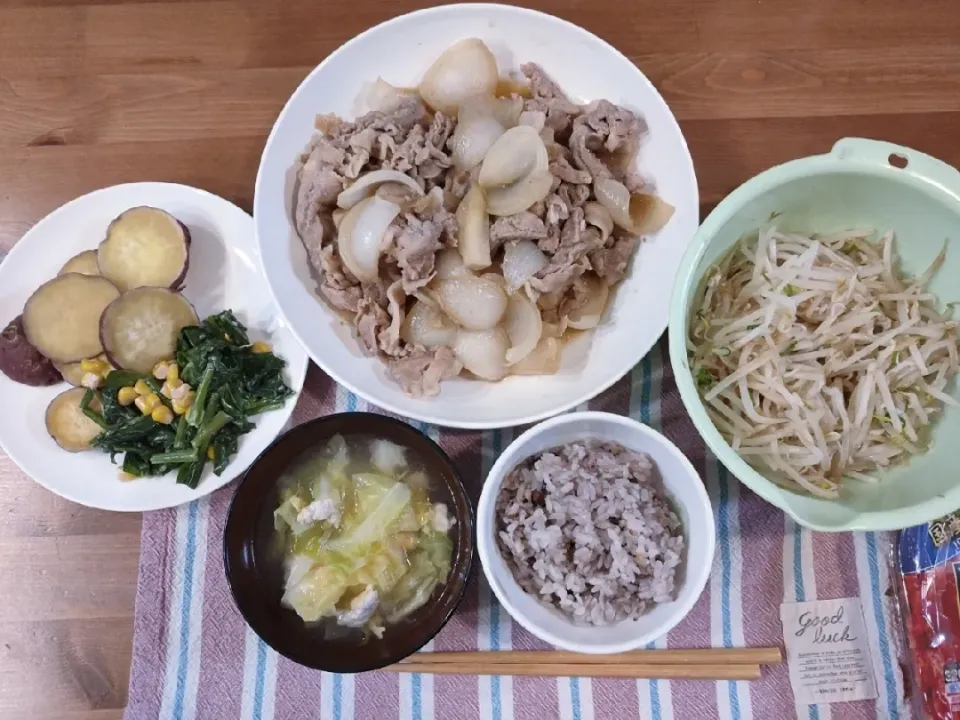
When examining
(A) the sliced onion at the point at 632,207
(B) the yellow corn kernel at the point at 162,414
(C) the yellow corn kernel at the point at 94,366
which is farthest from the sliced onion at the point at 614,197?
(C) the yellow corn kernel at the point at 94,366

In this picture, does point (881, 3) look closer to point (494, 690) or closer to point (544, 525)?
point (544, 525)

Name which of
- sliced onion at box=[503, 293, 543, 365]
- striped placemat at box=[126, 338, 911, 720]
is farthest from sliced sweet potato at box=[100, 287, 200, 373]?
sliced onion at box=[503, 293, 543, 365]

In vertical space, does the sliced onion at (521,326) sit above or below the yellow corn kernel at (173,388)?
above

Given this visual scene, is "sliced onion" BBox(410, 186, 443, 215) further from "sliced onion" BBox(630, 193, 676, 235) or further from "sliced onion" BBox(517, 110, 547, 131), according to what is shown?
"sliced onion" BBox(630, 193, 676, 235)

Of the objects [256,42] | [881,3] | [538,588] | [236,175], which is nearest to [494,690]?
[538,588]

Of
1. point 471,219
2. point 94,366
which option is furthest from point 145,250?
point 471,219

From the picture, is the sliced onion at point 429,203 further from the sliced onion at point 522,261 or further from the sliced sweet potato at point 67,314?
the sliced sweet potato at point 67,314
